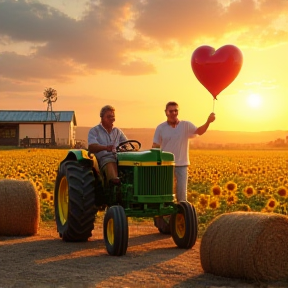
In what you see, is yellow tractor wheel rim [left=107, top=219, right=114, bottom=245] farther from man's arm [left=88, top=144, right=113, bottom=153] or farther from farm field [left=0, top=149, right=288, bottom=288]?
man's arm [left=88, top=144, right=113, bottom=153]

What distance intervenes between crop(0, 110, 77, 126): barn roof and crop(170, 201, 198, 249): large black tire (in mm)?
51249

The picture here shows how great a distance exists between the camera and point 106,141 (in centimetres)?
962

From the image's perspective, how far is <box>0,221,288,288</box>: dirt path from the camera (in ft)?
22.3

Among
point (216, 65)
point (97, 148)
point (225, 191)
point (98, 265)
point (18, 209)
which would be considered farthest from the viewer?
point (225, 191)

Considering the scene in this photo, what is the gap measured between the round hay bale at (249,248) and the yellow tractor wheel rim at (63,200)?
3775mm

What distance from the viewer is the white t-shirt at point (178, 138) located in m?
10.3

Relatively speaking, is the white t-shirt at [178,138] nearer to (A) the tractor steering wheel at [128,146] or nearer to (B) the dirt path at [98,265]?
(A) the tractor steering wheel at [128,146]

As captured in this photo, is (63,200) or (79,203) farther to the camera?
(63,200)

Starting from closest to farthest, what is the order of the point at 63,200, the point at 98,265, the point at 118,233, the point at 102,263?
the point at 98,265 → the point at 102,263 → the point at 118,233 → the point at 63,200

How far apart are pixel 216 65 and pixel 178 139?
2.77 m

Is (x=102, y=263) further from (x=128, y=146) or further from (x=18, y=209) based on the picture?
(x=18, y=209)

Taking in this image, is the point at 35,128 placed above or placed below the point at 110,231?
above

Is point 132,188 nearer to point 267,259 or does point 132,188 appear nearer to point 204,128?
point 204,128

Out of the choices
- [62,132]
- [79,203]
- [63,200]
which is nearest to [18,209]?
[63,200]
